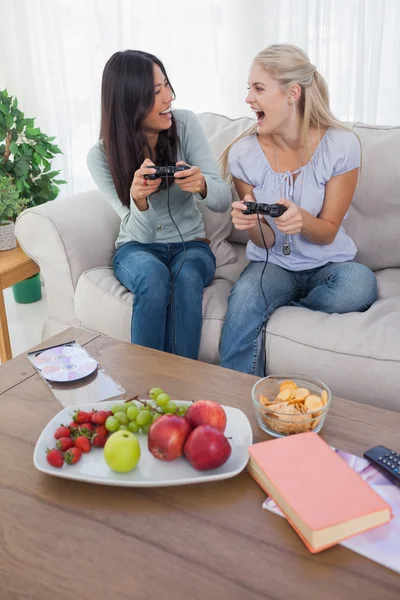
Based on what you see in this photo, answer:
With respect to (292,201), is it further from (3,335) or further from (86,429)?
(3,335)

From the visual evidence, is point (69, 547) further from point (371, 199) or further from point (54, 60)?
point (54, 60)

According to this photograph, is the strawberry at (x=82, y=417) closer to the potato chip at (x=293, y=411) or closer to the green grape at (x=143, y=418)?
the green grape at (x=143, y=418)

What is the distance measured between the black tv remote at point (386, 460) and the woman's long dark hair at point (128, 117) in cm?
121

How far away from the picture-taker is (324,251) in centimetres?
177

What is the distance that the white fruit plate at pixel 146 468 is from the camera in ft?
3.05

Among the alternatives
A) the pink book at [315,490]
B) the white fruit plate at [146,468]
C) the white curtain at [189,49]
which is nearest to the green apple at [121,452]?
the white fruit plate at [146,468]

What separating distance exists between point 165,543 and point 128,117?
1.35 m

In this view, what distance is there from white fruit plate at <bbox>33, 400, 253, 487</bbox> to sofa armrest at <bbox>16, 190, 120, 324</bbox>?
0.93 metres

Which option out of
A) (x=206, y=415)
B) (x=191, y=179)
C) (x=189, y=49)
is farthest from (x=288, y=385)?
(x=189, y=49)

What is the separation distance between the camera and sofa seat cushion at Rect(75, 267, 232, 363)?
5.61ft

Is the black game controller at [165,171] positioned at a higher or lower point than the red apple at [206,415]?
higher

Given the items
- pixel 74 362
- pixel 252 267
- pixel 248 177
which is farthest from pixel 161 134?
pixel 74 362

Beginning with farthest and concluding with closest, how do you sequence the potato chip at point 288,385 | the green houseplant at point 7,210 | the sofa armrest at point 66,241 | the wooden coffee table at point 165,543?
the green houseplant at point 7,210 < the sofa armrest at point 66,241 < the potato chip at point 288,385 < the wooden coffee table at point 165,543

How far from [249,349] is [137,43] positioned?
1.74 metres
